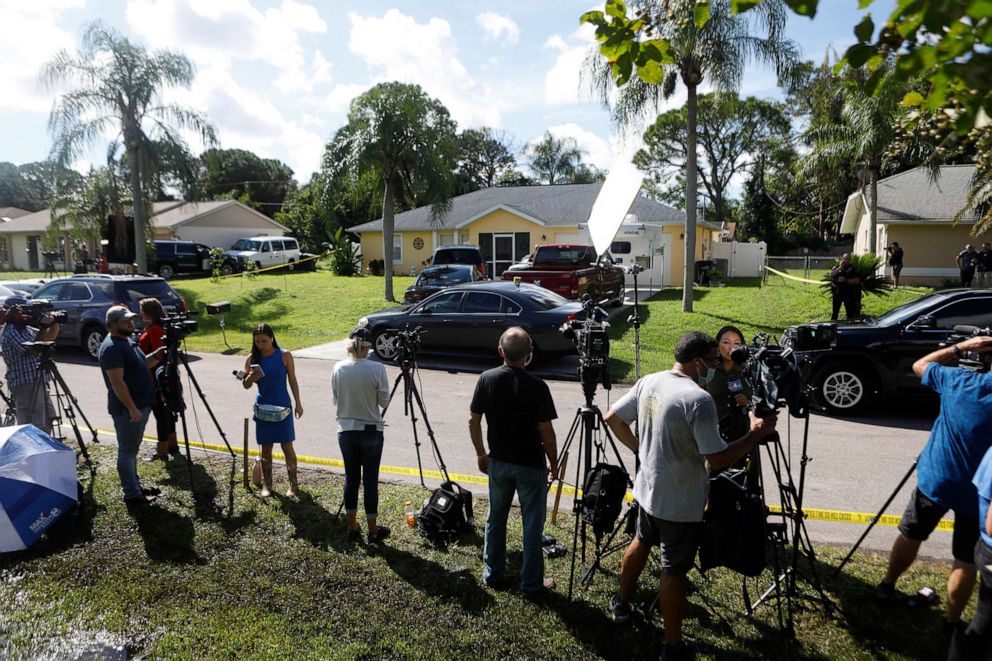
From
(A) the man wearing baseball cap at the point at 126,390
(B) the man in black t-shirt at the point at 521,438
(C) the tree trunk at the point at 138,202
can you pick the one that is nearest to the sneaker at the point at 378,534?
(B) the man in black t-shirt at the point at 521,438

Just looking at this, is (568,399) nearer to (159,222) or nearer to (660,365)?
(660,365)

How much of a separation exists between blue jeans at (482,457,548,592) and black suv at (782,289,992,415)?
5.69 meters

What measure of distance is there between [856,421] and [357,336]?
22.0 ft

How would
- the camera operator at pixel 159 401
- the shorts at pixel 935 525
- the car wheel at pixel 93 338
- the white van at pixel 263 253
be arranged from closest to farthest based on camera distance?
the shorts at pixel 935 525 < the camera operator at pixel 159 401 < the car wheel at pixel 93 338 < the white van at pixel 263 253

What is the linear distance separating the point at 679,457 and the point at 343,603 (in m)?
2.28

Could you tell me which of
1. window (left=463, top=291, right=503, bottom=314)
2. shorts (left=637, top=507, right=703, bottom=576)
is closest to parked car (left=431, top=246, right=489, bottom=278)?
window (left=463, top=291, right=503, bottom=314)

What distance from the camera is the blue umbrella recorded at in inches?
177

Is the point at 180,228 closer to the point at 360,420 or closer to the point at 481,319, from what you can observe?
the point at 481,319

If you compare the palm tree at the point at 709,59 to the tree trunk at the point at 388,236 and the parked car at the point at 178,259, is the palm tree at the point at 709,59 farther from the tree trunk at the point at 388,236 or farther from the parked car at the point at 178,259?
the parked car at the point at 178,259

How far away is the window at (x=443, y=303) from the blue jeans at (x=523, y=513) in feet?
26.5

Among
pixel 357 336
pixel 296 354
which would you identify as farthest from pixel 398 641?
pixel 296 354

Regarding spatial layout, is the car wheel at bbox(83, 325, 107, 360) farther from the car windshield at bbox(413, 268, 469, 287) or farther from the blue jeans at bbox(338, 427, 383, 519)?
the blue jeans at bbox(338, 427, 383, 519)

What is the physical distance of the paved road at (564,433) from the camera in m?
5.59

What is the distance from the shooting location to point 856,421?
8141 mm
